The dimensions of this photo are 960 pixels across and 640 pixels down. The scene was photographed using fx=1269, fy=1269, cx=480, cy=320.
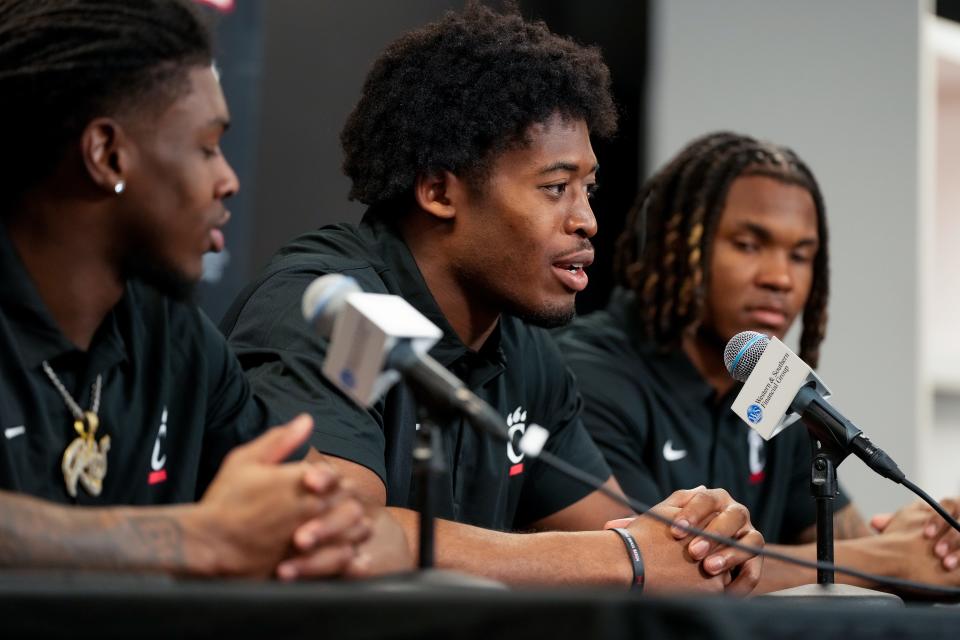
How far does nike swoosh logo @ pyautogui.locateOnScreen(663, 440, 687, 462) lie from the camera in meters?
2.61

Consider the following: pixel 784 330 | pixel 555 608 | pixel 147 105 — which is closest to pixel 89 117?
pixel 147 105

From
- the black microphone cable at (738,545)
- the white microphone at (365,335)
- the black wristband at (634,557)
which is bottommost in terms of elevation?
the black wristband at (634,557)

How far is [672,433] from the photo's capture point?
8.67 feet

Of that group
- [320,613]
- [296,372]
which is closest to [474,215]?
[296,372]

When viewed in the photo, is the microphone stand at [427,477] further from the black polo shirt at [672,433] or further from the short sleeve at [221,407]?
the black polo shirt at [672,433]

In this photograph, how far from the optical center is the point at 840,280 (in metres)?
3.71

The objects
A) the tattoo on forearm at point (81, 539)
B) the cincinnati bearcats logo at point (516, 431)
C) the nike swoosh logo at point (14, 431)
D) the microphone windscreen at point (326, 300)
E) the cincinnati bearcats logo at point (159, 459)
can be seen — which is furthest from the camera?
the cincinnati bearcats logo at point (516, 431)

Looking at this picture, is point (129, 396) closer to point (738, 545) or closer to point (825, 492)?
point (738, 545)

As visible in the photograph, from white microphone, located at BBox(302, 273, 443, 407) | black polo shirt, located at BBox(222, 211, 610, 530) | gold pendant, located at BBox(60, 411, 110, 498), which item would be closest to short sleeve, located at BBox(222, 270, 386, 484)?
black polo shirt, located at BBox(222, 211, 610, 530)

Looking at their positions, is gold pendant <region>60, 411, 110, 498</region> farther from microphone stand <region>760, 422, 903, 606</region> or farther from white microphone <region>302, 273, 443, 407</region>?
microphone stand <region>760, 422, 903, 606</region>

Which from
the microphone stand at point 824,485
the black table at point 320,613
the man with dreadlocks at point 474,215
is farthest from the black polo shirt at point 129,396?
the microphone stand at point 824,485

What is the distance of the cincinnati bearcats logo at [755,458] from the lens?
8.84 ft

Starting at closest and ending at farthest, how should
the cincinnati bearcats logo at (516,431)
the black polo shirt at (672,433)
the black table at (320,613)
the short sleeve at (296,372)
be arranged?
the black table at (320,613), the short sleeve at (296,372), the cincinnati bearcats logo at (516,431), the black polo shirt at (672,433)

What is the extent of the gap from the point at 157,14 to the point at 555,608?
98 cm
